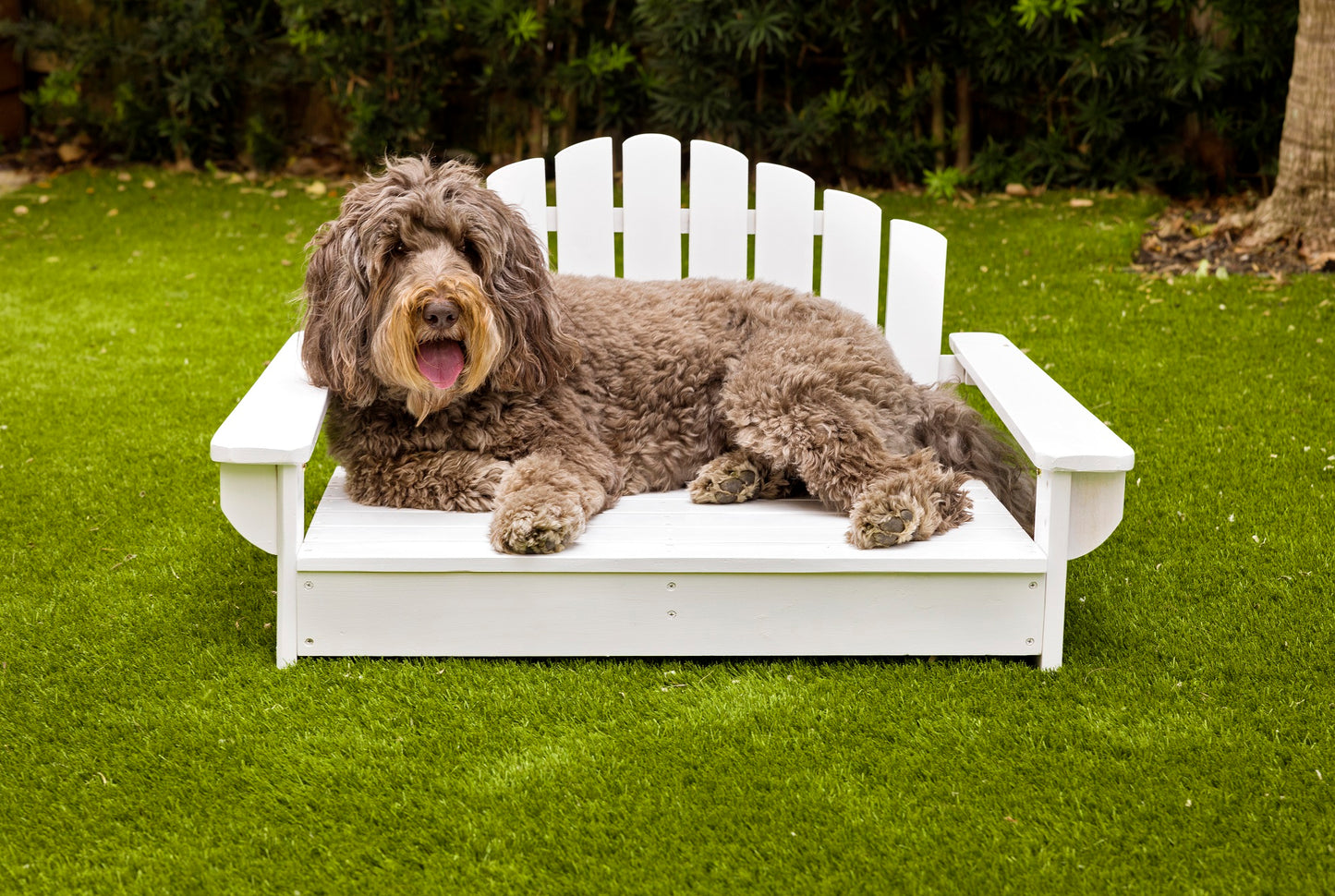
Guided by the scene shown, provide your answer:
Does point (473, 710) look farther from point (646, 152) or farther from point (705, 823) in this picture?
point (646, 152)

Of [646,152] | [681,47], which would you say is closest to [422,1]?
[681,47]

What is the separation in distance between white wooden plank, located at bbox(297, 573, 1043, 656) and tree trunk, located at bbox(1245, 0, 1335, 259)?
16.1 feet

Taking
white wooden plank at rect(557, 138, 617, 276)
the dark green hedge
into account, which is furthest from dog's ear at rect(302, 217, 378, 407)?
the dark green hedge

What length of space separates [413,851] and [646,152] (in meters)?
2.76

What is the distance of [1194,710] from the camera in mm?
3104

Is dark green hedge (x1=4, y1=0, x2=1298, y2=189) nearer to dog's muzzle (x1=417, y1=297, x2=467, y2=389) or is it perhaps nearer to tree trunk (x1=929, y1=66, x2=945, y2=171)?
tree trunk (x1=929, y1=66, x2=945, y2=171)

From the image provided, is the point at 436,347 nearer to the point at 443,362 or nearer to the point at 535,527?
the point at 443,362

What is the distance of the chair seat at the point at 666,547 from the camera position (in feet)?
10.6

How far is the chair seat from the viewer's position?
322cm

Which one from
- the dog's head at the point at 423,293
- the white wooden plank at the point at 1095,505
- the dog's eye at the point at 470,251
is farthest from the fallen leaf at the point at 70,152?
the white wooden plank at the point at 1095,505

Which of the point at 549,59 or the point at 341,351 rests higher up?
the point at 549,59

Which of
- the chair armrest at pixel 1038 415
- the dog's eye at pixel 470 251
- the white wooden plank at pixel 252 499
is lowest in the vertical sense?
the white wooden plank at pixel 252 499

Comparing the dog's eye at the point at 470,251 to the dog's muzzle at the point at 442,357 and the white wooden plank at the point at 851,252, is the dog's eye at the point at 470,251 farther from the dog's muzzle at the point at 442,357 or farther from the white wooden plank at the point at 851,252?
the white wooden plank at the point at 851,252

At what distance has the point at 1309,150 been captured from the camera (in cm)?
700
